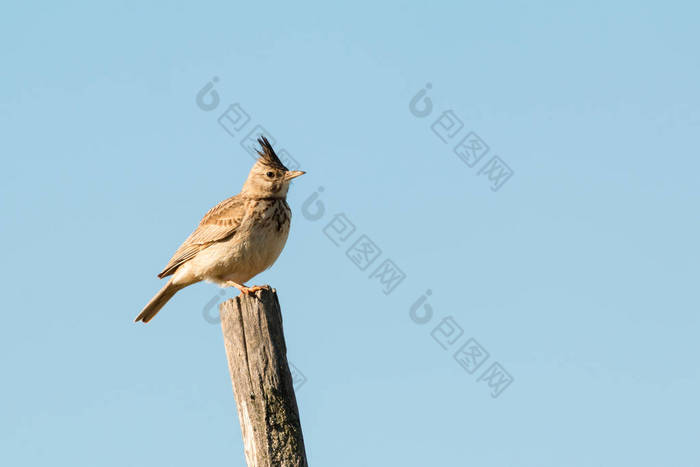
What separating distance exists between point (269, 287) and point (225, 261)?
9.74ft

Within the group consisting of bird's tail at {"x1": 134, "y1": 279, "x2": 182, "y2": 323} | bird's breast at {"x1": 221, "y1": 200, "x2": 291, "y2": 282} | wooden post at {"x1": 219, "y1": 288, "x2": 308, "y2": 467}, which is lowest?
wooden post at {"x1": 219, "y1": 288, "x2": 308, "y2": 467}

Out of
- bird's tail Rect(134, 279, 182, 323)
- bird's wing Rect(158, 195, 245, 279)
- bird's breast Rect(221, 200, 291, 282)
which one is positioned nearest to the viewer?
bird's breast Rect(221, 200, 291, 282)

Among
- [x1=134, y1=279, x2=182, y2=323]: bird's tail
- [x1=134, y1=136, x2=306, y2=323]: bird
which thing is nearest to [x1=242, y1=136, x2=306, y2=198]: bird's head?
[x1=134, y1=136, x2=306, y2=323]: bird

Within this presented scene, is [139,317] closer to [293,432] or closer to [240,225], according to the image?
[240,225]

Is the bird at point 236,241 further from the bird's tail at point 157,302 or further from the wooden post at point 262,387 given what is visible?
the wooden post at point 262,387

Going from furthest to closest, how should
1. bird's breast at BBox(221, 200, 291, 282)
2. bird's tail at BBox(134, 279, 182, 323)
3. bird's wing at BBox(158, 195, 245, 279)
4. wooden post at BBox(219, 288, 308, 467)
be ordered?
bird's tail at BBox(134, 279, 182, 323)
bird's wing at BBox(158, 195, 245, 279)
bird's breast at BBox(221, 200, 291, 282)
wooden post at BBox(219, 288, 308, 467)

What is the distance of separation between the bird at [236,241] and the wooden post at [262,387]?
3337 mm

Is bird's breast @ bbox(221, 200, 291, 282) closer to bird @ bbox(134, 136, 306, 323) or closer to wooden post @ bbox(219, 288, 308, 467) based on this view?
bird @ bbox(134, 136, 306, 323)

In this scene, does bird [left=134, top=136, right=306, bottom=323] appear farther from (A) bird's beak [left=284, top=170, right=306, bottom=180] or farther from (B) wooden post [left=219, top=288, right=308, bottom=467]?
(B) wooden post [left=219, top=288, right=308, bottom=467]

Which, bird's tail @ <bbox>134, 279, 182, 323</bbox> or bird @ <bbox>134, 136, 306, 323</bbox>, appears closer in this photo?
bird @ <bbox>134, 136, 306, 323</bbox>

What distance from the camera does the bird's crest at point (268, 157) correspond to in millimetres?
11133

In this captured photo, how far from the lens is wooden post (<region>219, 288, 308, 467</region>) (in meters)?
6.11

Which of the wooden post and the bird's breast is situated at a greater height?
the bird's breast

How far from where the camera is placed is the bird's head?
1073 cm
